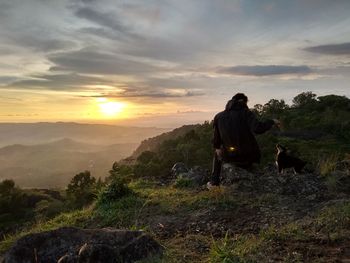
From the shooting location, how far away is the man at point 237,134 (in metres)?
10.8

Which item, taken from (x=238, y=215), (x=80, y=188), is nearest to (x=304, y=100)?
(x=80, y=188)

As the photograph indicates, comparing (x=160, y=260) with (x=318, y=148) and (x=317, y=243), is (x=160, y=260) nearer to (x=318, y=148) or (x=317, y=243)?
(x=317, y=243)

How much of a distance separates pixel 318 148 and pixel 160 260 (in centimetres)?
1439

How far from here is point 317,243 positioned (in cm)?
634

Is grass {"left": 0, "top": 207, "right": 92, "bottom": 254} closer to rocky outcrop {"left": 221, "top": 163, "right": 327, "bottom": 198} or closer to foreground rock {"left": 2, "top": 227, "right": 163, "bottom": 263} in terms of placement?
foreground rock {"left": 2, "top": 227, "right": 163, "bottom": 263}

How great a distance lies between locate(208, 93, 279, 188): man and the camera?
10.8m

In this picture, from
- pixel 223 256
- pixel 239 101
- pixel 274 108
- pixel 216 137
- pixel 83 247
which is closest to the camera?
pixel 223 256

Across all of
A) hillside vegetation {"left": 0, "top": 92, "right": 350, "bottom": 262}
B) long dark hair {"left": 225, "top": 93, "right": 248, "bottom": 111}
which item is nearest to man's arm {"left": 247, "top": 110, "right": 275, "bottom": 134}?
long dark hair {"left": 225, "top": 93, "right": 248, "bottom": 111}

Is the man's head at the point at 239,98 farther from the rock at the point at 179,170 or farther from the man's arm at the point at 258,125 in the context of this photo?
the rock at the point at 179,170

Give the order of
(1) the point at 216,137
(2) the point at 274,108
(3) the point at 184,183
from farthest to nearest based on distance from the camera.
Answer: (2) the point at 274,108 < (3) the point at 184,183 < (1) the point at 216,137

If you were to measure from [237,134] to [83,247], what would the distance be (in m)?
6.04

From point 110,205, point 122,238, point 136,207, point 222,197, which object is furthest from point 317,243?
point 110,205

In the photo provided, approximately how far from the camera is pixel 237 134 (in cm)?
1086

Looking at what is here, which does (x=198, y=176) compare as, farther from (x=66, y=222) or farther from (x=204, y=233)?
(x=204, y=233)
